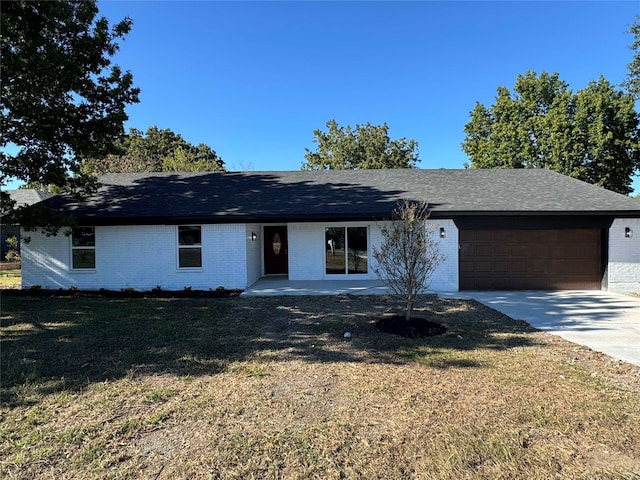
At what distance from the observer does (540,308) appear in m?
8.91

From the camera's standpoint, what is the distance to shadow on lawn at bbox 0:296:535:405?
489 cm

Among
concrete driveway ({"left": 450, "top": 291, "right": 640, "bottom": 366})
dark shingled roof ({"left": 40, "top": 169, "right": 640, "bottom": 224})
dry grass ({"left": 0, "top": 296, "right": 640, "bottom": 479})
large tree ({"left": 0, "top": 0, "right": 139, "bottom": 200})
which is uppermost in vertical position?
large tree ({"left": 0, "top": 0, "right": 139, "bottom": 200})

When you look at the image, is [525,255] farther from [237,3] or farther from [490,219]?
[237,3]

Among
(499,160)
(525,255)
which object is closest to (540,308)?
(525,255)

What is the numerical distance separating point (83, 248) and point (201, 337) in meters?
8.23

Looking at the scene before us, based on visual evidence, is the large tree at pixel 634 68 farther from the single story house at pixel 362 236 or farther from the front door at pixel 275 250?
the front door at pixel 275 250

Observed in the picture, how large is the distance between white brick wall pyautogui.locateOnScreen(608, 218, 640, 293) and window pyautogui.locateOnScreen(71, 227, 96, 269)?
54.0 ft

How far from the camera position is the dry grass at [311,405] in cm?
286

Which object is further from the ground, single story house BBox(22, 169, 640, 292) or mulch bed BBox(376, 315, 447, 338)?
single story house BBox(22, 169, 640, 292)

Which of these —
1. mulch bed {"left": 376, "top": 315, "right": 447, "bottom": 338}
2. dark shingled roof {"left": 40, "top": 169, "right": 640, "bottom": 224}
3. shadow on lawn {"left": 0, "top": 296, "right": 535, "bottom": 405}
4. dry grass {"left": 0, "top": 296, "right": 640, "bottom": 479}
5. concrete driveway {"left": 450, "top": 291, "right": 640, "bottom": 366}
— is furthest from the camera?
dark shingled roof {"left": 40, "top": 169, "right": 640, "bottom": 224}

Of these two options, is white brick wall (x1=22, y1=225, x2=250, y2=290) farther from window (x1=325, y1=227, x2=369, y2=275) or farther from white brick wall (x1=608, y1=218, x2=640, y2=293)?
white brick wall (x1=608, y1=218, x2=640, y2=293)

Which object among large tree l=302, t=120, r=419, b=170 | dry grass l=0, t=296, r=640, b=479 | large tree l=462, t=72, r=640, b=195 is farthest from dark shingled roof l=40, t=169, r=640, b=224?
large tree l=302, t=120, r=419, b=170

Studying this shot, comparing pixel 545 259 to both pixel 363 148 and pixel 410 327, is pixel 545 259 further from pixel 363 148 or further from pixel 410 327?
pixel 363 148

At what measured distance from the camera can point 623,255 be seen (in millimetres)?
11695
